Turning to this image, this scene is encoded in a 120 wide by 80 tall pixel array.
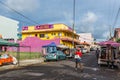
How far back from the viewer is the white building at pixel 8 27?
34.2m

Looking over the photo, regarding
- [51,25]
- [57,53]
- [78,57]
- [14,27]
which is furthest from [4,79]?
[51,25]

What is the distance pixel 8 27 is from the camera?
35812 millimetres

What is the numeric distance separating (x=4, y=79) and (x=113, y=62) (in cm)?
1275

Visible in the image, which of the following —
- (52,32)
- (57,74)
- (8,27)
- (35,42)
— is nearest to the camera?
(57,74)

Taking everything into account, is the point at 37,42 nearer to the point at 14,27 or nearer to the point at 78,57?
the point at 14,27

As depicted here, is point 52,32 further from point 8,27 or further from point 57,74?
point 57,74

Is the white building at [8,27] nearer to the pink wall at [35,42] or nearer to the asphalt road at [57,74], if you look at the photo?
the pink wall at [35,42]

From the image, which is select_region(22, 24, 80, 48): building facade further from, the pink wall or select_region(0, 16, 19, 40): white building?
select_region(0, 16, 19, 40): white building

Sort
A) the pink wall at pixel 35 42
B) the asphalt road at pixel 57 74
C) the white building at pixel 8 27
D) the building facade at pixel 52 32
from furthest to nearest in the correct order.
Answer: the building facade at pixel 52 32, the pink wall at pixel 35 42, the white building at pixel 8 27, the asphalt road at pixel 57 74

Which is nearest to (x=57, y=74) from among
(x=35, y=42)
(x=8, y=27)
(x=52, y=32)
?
(x=8, y=27)

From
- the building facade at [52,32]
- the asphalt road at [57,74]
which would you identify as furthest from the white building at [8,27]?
the building facade at [52,32]

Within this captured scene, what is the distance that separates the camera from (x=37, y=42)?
2142 inches

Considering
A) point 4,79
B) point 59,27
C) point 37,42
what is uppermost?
point 59,27

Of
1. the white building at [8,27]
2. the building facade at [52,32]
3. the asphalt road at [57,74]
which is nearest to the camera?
the asphalt road at [57,74]
